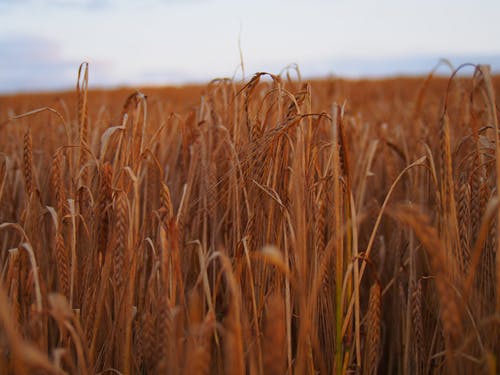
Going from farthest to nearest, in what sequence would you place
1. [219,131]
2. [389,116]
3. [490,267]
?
[389,116], [219,131], [490,267]

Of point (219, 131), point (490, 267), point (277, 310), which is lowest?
→ point (490, 267)

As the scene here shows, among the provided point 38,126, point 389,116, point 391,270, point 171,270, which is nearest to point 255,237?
point 171,270

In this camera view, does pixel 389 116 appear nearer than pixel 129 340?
No

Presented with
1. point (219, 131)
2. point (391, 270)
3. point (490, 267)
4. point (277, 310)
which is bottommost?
point (391, 270)

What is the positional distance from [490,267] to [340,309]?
0.35 m

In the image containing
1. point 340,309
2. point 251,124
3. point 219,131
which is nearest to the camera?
point 340,309

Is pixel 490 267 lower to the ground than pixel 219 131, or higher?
lower

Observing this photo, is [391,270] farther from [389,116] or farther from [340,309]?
[389,116]

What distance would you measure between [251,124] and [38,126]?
66.7 inches

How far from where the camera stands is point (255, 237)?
2.84 ft

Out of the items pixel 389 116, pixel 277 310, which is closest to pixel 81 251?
pixel 277 310

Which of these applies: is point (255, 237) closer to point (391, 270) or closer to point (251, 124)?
point (251, 124)

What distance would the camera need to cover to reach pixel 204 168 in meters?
1.00

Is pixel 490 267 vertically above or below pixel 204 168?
below
